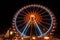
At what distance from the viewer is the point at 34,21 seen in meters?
10.1

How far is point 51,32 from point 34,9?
5.35 feet

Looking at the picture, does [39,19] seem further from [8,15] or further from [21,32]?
[8,15]

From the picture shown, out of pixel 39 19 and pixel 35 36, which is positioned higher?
pixel 39 19

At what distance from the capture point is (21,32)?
10180 mm

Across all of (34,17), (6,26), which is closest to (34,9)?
(34,17)

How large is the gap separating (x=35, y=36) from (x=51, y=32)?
88cm

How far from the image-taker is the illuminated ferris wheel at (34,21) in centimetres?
1002

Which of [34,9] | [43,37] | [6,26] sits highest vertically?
[34,9]

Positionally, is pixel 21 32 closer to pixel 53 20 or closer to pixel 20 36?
pixel 20 36

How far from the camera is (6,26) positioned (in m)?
10.8

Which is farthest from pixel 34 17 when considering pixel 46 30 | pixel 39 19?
pixel 46 30

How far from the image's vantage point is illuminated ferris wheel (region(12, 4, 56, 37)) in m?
10.0

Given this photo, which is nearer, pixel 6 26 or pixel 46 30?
pixel 46 30

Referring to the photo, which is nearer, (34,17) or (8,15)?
(34,17)
